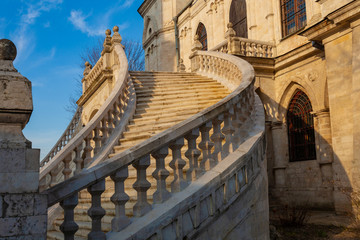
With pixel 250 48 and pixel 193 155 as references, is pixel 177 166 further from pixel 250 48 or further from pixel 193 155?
pixel 250 48

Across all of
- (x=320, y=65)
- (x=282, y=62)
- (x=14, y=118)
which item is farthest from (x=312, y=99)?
(x=14, y=118)

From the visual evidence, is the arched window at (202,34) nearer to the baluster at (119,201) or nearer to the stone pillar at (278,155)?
the stone pillar at (278,155)

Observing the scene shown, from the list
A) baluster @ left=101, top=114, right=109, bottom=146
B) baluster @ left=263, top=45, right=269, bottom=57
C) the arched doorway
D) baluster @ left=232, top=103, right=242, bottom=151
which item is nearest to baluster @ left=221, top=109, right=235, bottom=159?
baluster @ left=232, top=103, right=242, bottom=151

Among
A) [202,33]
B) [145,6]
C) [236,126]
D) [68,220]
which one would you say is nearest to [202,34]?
[202,33]

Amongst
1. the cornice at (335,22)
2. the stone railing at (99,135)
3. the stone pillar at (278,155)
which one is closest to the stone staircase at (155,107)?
the stone railing at (99,135)

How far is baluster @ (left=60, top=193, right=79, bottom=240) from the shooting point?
3.06 m

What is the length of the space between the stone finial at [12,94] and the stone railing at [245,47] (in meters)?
12.6

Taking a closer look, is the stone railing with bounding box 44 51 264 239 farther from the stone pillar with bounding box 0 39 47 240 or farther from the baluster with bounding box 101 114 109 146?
the baluster with bounding box 101 114 109 146

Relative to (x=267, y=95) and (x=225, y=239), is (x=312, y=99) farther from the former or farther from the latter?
(x=225, y=239)

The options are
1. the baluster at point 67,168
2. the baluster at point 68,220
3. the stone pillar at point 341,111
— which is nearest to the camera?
A: the baluster at point 68,220

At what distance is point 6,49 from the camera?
3.13m

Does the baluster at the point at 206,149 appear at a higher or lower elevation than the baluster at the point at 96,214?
higher

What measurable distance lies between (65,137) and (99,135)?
7674 mm

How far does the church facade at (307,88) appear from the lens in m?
10.7
